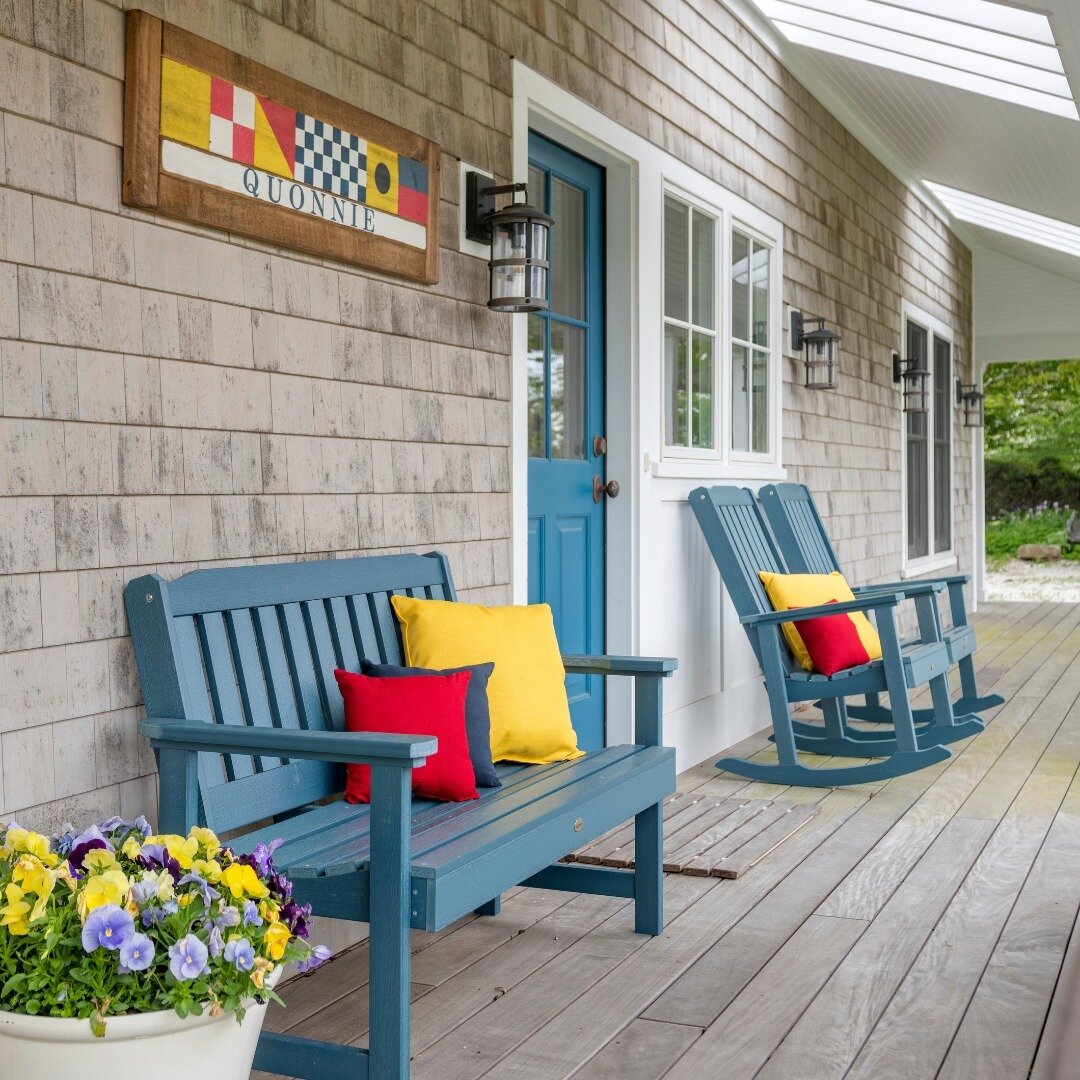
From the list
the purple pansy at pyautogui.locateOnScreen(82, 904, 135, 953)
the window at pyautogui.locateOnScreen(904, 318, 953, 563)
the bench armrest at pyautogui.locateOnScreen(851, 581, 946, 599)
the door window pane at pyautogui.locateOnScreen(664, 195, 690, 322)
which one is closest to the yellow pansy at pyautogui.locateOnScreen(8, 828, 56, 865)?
the purple pansy at pyautogui.locateOnScreen(82, 904, 135, 953)

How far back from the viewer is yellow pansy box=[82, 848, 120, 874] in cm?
177

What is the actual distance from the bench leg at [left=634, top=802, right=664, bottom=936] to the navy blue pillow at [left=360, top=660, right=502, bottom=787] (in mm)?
418

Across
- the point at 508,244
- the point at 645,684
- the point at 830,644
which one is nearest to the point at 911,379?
the point at 830,644

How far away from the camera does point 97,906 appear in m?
1.66

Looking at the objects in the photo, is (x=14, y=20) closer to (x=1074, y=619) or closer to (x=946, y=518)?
(x=946, y=518)

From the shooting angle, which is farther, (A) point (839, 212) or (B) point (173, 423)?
(A) point (839, 212)

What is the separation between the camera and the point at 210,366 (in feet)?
8.54

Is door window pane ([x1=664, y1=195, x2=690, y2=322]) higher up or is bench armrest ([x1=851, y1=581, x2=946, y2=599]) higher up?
door window pane ([x1=664, y1=195, x2=690, y2=322])

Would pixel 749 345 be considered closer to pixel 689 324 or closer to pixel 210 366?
pixel 689 324

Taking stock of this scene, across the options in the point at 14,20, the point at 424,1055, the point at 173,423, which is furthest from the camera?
the point at 173,423

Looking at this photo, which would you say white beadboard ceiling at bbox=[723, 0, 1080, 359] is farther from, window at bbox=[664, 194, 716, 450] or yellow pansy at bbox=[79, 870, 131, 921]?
yellow pansy at bbox=[79, 870, 131, 921]

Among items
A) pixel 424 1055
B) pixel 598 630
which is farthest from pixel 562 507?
pixel 424 1055

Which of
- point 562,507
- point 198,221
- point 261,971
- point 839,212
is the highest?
point 839,212

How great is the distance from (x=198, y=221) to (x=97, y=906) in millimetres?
1389
